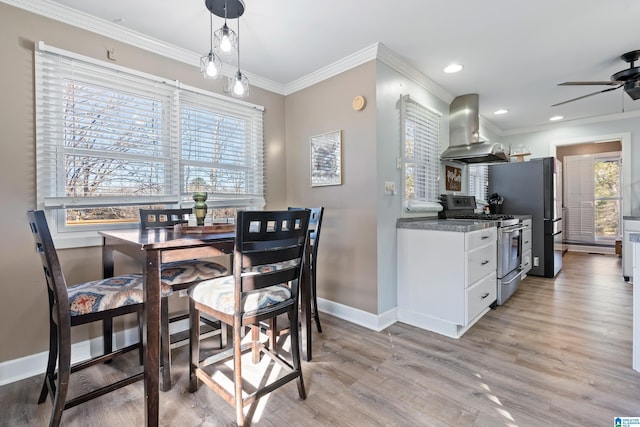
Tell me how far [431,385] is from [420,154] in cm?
215

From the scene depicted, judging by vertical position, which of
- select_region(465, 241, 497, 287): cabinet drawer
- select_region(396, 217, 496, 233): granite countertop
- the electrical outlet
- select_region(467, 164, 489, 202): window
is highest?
select_region(467, 164, 489, 202): window

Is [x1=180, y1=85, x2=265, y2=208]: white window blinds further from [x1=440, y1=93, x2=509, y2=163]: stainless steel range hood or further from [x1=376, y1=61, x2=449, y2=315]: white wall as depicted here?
[x1=440, y1=93, x2=509, y2=163]: stainless steel range hood

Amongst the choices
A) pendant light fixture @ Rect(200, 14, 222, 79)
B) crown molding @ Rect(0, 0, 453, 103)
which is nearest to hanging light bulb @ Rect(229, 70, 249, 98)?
pendant light fixture @ Rect(200, 14, 222, 79)

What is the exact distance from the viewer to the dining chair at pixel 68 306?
4.27 feet

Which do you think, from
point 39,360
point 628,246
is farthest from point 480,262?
point 39,360

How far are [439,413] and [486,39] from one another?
261cm

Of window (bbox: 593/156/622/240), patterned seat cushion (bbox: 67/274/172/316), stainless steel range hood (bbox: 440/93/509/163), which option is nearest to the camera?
patterned seat cushion (bbox: 67/274/172/316)

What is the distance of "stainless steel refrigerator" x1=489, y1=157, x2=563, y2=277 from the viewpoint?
13.3 ft

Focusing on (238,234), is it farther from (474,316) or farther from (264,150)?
(474,316)

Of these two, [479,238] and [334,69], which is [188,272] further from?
[479,238]

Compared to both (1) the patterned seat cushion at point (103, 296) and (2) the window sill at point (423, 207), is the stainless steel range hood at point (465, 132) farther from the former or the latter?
(1) the patterned seat cushion at point (103, 296)

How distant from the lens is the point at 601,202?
6.06 metres

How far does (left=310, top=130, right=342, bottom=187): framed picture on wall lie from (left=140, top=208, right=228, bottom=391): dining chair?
1.22m

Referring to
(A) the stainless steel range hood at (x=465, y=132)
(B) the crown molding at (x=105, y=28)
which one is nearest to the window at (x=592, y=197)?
(A) the stainless steel range hood at (x=465, y=132)
